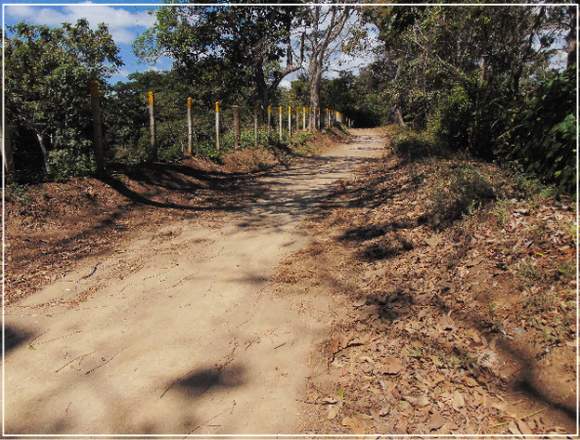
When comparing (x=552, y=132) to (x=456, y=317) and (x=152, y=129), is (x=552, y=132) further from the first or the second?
(x=152, y=129)

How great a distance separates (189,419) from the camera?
268 centimetres

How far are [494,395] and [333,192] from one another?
6530mm

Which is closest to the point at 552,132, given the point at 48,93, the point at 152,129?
the point at 152,129

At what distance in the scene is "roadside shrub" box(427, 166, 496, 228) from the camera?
495 cm

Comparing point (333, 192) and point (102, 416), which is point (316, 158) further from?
point (102, 416)

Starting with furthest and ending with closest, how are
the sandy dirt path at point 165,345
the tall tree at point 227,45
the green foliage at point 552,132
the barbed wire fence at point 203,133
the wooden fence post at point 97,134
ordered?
the tall tree at point 227,45, the barbed wire fence at point 203,133, the wooden fence post at point 97,134, the green foliage at point 552,132, the sandy dirt path at point 165,345

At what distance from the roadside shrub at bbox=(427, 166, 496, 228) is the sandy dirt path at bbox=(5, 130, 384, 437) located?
1856 mm

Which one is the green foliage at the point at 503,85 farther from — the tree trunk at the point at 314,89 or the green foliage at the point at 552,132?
the tree trunk at the point at 314,89

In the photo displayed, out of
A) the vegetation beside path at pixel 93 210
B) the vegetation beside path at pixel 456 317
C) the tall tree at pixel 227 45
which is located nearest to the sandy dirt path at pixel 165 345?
the vegetation beside path at pixel 456 317

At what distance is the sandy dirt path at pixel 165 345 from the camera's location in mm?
2713

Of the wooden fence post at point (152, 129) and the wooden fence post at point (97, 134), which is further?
the wooden fence post at point (152, 129)

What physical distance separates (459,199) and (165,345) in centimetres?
381

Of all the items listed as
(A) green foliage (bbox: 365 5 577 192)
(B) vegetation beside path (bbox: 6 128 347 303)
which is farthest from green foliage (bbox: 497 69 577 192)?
(B) vegetation beside path (bbox: 6 128 347 303)

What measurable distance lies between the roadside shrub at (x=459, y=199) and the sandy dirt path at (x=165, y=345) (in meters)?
1.86
